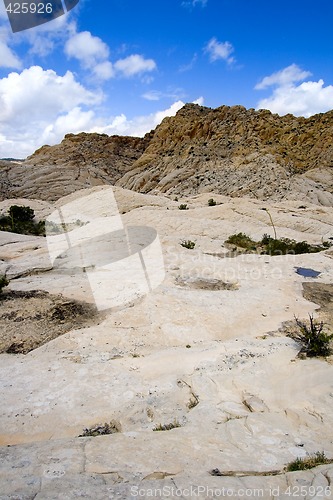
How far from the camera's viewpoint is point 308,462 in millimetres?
3268

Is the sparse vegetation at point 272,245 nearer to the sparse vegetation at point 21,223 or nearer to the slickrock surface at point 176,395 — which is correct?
the slickrock surface at point 176,395

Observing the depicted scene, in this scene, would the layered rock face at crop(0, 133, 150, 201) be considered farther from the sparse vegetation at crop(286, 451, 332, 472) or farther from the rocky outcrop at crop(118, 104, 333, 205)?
the sparse vegetation at crop(286, 451, 332, 472)

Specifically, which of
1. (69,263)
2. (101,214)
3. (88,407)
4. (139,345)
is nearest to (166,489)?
(88,407)

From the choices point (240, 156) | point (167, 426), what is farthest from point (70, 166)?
point (167, 426)

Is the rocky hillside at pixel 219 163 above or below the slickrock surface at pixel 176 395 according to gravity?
above

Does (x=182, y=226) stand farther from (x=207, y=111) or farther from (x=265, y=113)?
(x=207, y=111)

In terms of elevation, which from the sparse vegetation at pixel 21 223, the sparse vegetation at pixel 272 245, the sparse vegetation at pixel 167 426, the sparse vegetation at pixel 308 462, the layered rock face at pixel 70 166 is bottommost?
the sparse vegetation at pixel 272 245

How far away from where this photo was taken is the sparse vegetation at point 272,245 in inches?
575

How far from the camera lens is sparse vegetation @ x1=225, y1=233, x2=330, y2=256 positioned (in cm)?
1459

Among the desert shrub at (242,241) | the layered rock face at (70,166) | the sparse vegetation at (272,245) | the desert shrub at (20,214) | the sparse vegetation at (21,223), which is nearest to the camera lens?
the sparse vegetation at (272,245)

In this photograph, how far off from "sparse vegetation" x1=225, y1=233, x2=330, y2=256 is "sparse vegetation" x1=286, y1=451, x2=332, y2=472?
11259 millimetres

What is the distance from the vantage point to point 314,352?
5863 mm

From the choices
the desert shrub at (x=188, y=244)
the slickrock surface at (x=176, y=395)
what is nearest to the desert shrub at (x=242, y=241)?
the desert shrub at (x=188, y=244)

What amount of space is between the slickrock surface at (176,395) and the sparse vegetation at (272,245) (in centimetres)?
458
